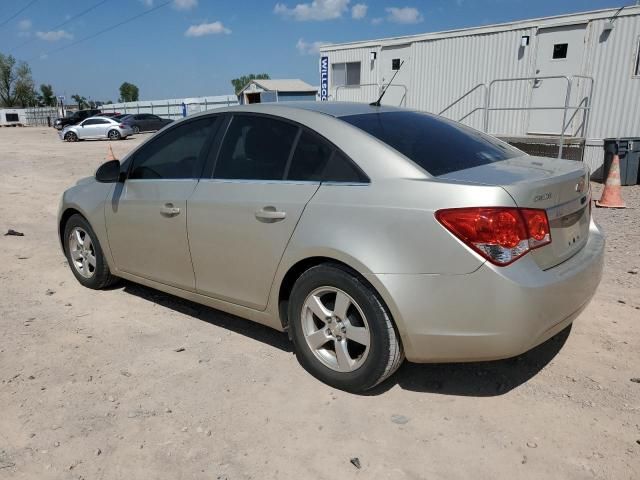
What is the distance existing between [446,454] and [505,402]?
0.59m

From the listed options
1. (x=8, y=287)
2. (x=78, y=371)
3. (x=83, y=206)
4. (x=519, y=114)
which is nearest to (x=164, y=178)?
(x=83, y=206)

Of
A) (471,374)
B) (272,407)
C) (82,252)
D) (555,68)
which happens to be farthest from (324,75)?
(272,407)

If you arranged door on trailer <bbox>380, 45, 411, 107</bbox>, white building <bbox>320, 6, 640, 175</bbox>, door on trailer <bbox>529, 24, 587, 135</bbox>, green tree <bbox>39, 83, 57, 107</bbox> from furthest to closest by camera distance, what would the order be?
green tree <bbox>39, 83, 57, 107</bbox> → door on trailer <bbox>380, 45, 411, 107</bbox> → door on trailer <bbox>529, 24, 587, 135</bbox> → white building <bbox>320, 6, 640, 175</bbox>

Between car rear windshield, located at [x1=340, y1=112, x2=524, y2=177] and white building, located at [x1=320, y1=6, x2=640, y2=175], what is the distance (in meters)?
6.99

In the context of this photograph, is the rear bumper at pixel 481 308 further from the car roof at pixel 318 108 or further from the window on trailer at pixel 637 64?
the window on trailer at pixel 637 64

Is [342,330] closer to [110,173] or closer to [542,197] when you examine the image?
[542,197]

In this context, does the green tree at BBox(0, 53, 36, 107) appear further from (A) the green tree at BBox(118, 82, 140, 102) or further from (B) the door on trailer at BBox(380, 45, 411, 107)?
(B) the door on trailer at BBox(380, 45, 411, 107)

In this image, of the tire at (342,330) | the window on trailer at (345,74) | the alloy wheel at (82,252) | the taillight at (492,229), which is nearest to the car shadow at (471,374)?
the tire at (342,330)

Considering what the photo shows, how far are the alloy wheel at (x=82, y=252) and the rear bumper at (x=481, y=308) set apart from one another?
305cm

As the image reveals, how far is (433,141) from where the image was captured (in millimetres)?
3244

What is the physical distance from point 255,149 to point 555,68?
1142 centimetres

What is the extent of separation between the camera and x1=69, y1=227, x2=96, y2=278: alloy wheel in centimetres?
475

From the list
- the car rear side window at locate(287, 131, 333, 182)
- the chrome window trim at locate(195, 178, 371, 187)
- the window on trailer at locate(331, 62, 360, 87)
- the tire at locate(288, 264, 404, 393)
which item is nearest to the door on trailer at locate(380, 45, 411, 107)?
the window on trailer at locate(331, 62, 360, 87)

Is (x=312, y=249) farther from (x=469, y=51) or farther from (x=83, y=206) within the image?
(x=469, y=51)
